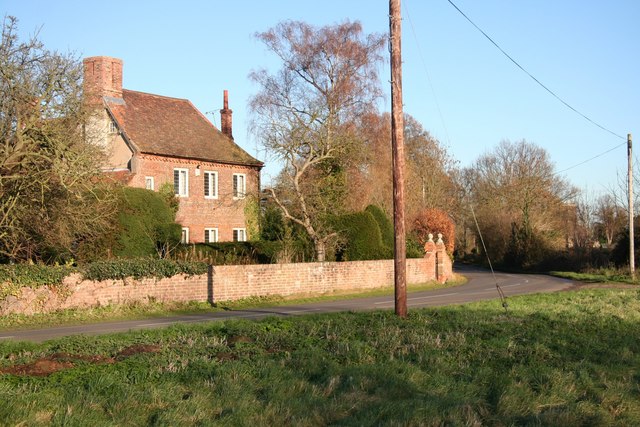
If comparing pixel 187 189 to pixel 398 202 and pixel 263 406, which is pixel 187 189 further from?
pixel 263 406

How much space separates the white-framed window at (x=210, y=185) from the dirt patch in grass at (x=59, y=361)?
32.9 m

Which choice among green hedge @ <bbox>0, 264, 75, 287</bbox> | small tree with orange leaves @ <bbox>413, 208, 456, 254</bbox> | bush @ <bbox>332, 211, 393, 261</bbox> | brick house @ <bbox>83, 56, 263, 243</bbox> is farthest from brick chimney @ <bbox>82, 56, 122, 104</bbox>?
small tree with orange leaves @ <bbox>413, 208, 456, 254</bbox>

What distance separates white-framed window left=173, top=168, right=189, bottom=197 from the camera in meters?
41.8

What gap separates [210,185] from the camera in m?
43.7

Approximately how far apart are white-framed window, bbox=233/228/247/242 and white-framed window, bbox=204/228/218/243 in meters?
1.57

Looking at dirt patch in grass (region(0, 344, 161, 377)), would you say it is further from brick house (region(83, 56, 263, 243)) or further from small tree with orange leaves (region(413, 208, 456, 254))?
small tree with orange leaves (region(413, 208, 456, 254))

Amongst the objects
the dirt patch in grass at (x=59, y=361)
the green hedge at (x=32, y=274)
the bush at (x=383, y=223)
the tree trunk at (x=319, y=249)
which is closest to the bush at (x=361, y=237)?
the tree trunk at (x=319, y=249)

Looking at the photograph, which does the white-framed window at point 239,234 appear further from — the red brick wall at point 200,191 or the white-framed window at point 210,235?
the white-framed window at point 210,235

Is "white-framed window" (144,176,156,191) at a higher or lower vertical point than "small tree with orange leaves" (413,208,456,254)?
higher

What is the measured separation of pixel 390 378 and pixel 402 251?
6.84 m

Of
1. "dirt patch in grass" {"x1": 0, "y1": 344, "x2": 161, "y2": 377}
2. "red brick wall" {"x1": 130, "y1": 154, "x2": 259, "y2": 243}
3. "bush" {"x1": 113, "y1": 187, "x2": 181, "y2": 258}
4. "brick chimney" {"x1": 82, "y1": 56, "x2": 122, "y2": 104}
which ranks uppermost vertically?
"brick chimney" {"x1": 82, "y1": 56, "x2": 122, "y2": 104}

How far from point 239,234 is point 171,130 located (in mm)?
7667

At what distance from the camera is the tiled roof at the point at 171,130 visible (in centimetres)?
4097

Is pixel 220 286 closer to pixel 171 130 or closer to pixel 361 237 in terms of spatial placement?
pixel 361 237
